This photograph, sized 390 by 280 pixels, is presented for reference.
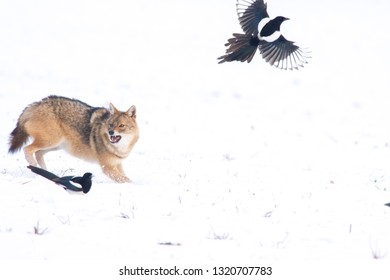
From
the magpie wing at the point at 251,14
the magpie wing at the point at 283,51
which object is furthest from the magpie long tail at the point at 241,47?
the magpie wing at the point at 283,51

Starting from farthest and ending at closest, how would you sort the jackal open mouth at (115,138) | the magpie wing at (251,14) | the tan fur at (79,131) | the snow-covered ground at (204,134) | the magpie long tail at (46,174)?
the tan fur at (79,131) → the jackal open mouth at (115,138) → the magpie long tail at (46,174) → the magpie wing at (251,14) → the snow-covered ground at (204,134)

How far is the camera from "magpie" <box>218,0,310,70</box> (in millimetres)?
7191

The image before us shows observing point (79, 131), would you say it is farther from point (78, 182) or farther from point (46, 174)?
point (78, 182)

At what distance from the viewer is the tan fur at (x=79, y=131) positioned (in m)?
9.51

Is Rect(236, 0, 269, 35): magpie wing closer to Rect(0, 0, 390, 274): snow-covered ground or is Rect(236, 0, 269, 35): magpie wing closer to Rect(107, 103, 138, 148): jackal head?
Rect(0, 0, 390, 274): snow-covered ground

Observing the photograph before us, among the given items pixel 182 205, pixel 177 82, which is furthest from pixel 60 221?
pixel 177 82

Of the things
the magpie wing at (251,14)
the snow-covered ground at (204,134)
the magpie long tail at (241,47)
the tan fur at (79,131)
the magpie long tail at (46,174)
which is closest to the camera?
the snow-covered ground at (204,134)

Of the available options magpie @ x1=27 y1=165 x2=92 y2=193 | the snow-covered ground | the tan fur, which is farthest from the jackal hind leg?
magpie @ x1=27 y1=165 x2=92 y2=193

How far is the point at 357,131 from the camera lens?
58.2ft

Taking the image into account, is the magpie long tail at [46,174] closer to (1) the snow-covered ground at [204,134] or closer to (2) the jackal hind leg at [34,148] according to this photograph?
(1) the snow-covered ground at [204,134]

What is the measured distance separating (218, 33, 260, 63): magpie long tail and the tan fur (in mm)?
2840

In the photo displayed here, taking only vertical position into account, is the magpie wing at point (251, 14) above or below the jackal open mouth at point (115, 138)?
above

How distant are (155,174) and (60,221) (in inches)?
129

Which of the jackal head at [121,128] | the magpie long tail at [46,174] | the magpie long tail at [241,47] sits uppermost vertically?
the magpie long tail at [241,47]
